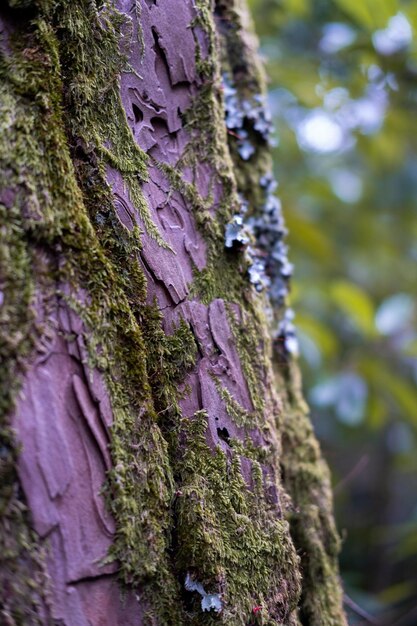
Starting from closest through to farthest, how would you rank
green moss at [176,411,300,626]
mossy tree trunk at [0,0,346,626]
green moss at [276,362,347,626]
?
mossy tree trunk at [0,0,346,626]
green moss at [176,411,300,626]
green moss at [276,362,347,626]

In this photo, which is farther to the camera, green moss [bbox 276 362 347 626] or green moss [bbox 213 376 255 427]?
green moss [bbox 276 362 347 626]

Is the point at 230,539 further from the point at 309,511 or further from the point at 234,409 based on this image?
the point at 309,511

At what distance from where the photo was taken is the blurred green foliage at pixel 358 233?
227 cm

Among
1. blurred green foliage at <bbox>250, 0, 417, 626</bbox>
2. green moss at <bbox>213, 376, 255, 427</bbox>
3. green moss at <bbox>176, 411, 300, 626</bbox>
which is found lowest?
green moss at <bbox>176, 411, 300, 626</bbox>

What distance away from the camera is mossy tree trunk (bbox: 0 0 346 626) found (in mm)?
754

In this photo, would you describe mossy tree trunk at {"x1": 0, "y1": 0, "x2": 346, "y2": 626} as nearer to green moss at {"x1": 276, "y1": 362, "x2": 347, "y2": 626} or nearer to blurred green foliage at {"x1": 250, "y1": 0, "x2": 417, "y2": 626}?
green moss at {"x1": 276, "y1": 362, "x2": 347, "y2": 626}

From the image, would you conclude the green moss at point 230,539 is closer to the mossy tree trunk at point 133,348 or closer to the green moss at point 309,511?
the mossy tree trunk at point 133,348

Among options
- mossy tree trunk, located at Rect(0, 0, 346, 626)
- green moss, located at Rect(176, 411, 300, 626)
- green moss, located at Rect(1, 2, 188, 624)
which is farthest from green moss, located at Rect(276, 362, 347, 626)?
green moss, located at Rect(1, 2, 188, 624)

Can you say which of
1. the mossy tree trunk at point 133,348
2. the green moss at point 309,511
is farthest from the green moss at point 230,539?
the green moss at point 309,511

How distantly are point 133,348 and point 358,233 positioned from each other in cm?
300

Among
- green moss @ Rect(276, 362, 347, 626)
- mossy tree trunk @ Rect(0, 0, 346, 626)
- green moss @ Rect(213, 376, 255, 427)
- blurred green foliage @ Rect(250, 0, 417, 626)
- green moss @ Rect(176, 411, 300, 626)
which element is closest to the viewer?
mossy tree trunk @ Rect(0, 0, 346, 626)

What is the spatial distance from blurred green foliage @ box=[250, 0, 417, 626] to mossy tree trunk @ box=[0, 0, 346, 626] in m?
0.51

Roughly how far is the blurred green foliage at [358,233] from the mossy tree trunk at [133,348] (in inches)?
20.0

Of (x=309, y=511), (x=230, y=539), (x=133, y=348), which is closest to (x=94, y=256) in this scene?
(x=133, y=348)
